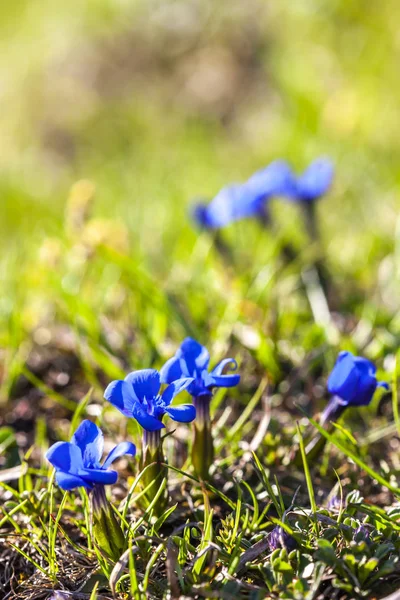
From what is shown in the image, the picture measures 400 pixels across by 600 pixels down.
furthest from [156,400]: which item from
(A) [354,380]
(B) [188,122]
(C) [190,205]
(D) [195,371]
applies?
(B) [188,122]

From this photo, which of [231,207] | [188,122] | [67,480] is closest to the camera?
[67,480]

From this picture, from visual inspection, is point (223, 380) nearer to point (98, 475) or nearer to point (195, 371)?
point (195, 371)

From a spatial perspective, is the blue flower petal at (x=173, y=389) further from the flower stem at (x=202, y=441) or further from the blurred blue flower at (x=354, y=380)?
the blurred blue flower at (x=354, y=380)

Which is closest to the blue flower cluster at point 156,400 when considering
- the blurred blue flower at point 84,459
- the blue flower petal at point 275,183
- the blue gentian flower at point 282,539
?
the blurred blue flower at point 84,459

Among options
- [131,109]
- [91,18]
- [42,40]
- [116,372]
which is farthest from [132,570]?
[42,40]

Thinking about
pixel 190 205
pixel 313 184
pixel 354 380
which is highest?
pixel 313 184

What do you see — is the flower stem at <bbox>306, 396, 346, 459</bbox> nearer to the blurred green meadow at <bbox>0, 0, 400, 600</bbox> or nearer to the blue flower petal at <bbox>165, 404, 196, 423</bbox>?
the blurred green meadow at <bbox>0, 0, 400, 600</bbox>

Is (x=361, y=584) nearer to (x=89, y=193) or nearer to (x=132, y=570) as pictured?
(x=132, y=570)
